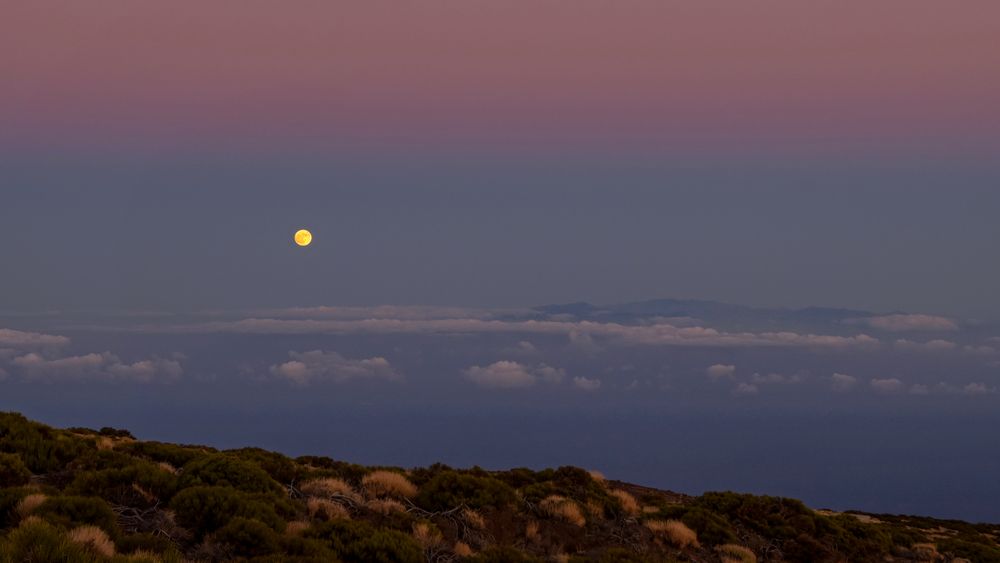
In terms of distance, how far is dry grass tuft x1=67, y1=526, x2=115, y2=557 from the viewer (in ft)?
31.4

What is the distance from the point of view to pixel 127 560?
9.16 meters

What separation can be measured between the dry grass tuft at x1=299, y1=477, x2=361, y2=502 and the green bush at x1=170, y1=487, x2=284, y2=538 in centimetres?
347

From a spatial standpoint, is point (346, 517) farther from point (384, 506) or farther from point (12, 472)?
point (12, 472)

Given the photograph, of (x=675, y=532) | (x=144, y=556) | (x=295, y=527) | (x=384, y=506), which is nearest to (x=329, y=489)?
(x=384, y=506)

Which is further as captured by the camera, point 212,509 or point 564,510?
point 564,510

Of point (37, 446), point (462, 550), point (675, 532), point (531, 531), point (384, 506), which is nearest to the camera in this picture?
point (462, 550)

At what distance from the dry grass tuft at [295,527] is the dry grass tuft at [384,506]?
7.45 ft

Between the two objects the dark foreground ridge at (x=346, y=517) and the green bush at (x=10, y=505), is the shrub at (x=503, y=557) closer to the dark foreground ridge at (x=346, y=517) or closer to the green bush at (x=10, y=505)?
the dark foreground ridge at (x=346, y=517)

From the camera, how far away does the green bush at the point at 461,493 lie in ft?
55.6

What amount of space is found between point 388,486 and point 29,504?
8.19m

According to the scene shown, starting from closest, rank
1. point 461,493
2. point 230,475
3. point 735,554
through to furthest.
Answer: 1. point 230,475
2. point 461,493
3. point 735,554

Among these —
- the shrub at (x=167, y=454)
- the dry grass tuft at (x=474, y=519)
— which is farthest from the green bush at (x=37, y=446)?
the dry grass tuft at (x=474, y=519)

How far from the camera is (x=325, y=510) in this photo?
14852mm

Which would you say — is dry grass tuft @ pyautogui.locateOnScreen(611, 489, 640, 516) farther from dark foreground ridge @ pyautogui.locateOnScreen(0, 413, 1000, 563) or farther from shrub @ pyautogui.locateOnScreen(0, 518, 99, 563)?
shrub @ pyautogui.locateOnScreen(0, 518, 99, 563)
